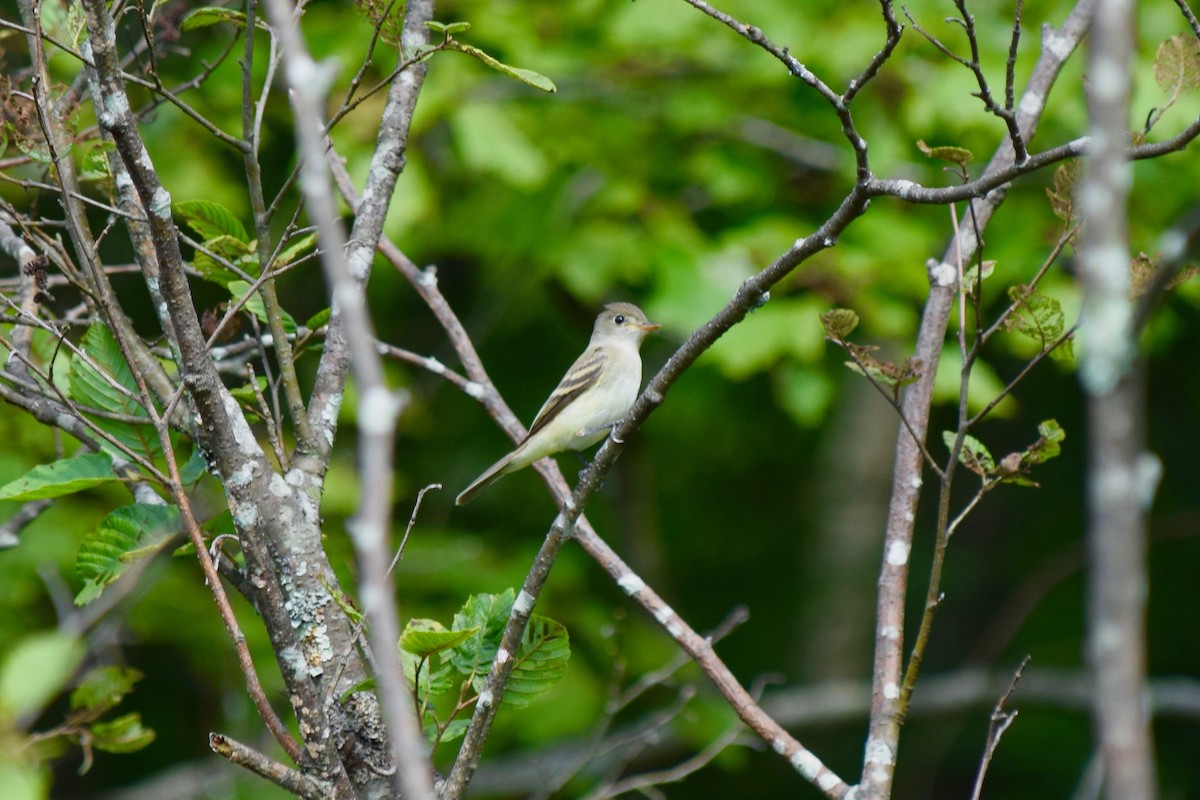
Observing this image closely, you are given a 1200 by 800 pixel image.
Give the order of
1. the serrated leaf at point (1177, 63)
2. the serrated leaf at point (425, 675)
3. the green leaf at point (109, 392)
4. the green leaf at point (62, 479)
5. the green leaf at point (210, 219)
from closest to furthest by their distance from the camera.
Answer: the serrated leaf at point (425, 675)
the serrated leaf at point (1177, 63)
the green leaf at point (62, 479)
the green leaf at point (109, 392)
the green leaf at point (210, 219)

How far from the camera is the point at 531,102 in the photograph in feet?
25.8

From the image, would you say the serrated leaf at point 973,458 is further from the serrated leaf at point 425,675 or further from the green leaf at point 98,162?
the green leaf at point 98,162

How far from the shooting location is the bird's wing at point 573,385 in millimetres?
5559

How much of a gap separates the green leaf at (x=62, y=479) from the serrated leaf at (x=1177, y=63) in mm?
2564

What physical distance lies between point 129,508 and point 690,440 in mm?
7574

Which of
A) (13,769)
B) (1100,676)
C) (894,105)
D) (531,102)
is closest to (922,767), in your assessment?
(894,105)

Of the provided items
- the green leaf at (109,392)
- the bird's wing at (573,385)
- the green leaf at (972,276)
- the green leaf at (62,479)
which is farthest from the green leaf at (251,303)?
the bird's wing at (573,385)

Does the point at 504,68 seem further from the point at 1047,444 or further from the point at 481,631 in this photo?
the point at 1047,444

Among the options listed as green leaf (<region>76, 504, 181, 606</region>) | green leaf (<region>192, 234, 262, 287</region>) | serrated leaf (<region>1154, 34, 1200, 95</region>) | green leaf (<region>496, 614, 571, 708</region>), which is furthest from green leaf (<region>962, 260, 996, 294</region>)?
green leaf (<region>76, 504, 181, 606</region>)

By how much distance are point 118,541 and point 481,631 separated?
97 centimetres

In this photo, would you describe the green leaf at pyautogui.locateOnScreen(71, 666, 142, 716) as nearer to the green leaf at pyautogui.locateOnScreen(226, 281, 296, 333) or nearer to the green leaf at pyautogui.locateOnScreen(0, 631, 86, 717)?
the green leaf at pyautogui.locateOnScreen(226, 281, 296, 333)

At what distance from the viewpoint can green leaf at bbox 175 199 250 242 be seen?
3131 mm

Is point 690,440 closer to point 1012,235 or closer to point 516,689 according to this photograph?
point 1012,235

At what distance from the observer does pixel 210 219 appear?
3172mm
